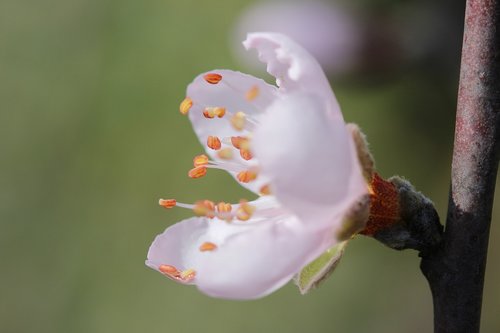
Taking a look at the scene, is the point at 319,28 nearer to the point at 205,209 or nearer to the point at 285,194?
the point at 205,209

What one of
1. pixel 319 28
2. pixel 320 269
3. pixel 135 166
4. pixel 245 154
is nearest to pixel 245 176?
pixel 245 154

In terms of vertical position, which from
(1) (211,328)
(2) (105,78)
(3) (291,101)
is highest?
(3) (291,101)

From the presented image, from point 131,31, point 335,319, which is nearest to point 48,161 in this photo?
point 131,31

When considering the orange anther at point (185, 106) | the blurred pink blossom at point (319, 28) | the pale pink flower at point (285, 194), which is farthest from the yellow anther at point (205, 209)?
the blurred pink blossom at point (319, 28)

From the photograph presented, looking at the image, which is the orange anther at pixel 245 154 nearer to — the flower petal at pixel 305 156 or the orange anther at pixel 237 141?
the orange anther at pixel 237 141

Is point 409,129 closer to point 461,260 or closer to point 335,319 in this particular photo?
point 335,319
